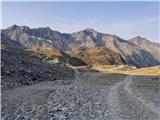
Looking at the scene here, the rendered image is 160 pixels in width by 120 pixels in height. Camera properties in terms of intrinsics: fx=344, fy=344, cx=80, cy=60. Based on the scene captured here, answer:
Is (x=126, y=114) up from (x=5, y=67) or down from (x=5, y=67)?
down

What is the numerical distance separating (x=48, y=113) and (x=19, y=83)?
27.3 m

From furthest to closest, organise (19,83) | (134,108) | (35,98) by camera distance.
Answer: (19,83)
(35,98)
(134,108)

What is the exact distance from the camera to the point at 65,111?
27.9m

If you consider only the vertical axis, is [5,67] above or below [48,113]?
above

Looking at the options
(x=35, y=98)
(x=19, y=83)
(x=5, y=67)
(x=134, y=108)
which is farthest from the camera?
(x=5, y=67)

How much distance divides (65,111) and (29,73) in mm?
38045

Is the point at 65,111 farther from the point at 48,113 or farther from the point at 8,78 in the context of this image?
the point at 8,78

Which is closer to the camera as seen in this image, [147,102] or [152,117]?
[152,117]

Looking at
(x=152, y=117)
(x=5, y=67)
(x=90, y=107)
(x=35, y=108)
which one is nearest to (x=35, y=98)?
(x=35, y=108)

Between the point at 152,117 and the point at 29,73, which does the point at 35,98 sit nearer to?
the point at 152,117

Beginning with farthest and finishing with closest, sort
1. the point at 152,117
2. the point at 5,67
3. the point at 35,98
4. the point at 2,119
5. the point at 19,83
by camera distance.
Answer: the point at 5,67 < the point at 19,83 < the point at 35,98 < the point at 2,119 < the point at 152,117

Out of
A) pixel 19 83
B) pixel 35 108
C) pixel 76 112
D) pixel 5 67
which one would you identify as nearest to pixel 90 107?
pixel 76 112

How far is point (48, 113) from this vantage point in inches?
1080

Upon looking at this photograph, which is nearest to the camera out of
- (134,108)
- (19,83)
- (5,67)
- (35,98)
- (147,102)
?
(134,108)
